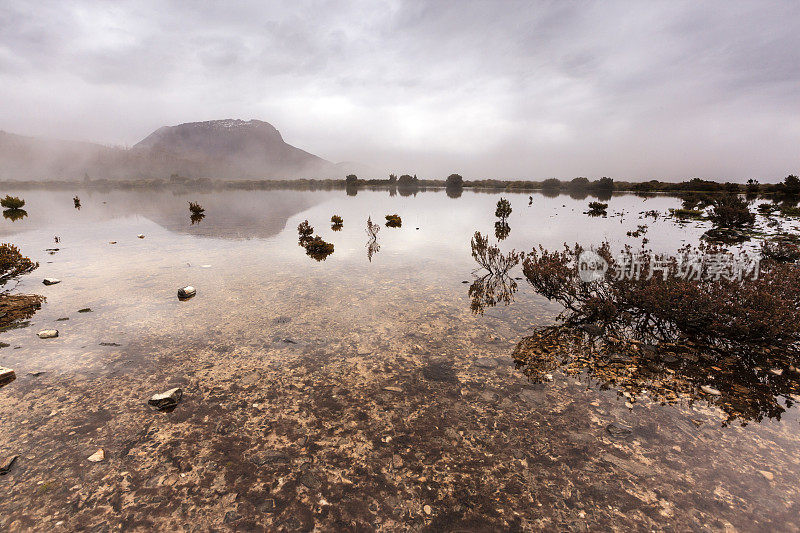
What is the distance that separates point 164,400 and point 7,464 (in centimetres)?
141

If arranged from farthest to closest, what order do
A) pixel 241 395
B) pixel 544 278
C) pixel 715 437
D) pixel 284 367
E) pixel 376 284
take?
pixel 376 284 → pixel 544 278 → pixel 284 367 → pixel 241 395 → pixel 715 437

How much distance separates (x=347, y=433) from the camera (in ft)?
13.0

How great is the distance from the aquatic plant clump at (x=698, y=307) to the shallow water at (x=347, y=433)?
1.66 metres

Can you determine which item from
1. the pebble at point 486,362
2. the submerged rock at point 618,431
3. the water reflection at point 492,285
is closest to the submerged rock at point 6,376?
the pebble at point 486,362

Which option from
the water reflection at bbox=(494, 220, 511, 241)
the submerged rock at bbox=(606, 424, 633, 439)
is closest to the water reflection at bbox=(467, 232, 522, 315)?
the submerged rock at bbox=(606, 424, 633, 439)

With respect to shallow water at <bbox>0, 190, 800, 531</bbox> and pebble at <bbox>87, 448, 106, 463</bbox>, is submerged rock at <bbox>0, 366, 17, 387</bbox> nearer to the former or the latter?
shallow water at <bbox>0, 190, 800, 531</bbox>

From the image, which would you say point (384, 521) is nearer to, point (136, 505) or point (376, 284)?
point (136, 505)

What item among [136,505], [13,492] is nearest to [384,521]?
[136,505]

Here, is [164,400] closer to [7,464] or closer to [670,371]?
[7,464]

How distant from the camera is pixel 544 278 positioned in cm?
792

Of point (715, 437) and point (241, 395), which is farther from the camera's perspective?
point (241, 395)

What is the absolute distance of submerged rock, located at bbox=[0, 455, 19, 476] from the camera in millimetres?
3299

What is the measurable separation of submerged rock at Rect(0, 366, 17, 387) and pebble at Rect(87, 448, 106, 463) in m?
2.82

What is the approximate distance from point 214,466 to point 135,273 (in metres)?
10.2
